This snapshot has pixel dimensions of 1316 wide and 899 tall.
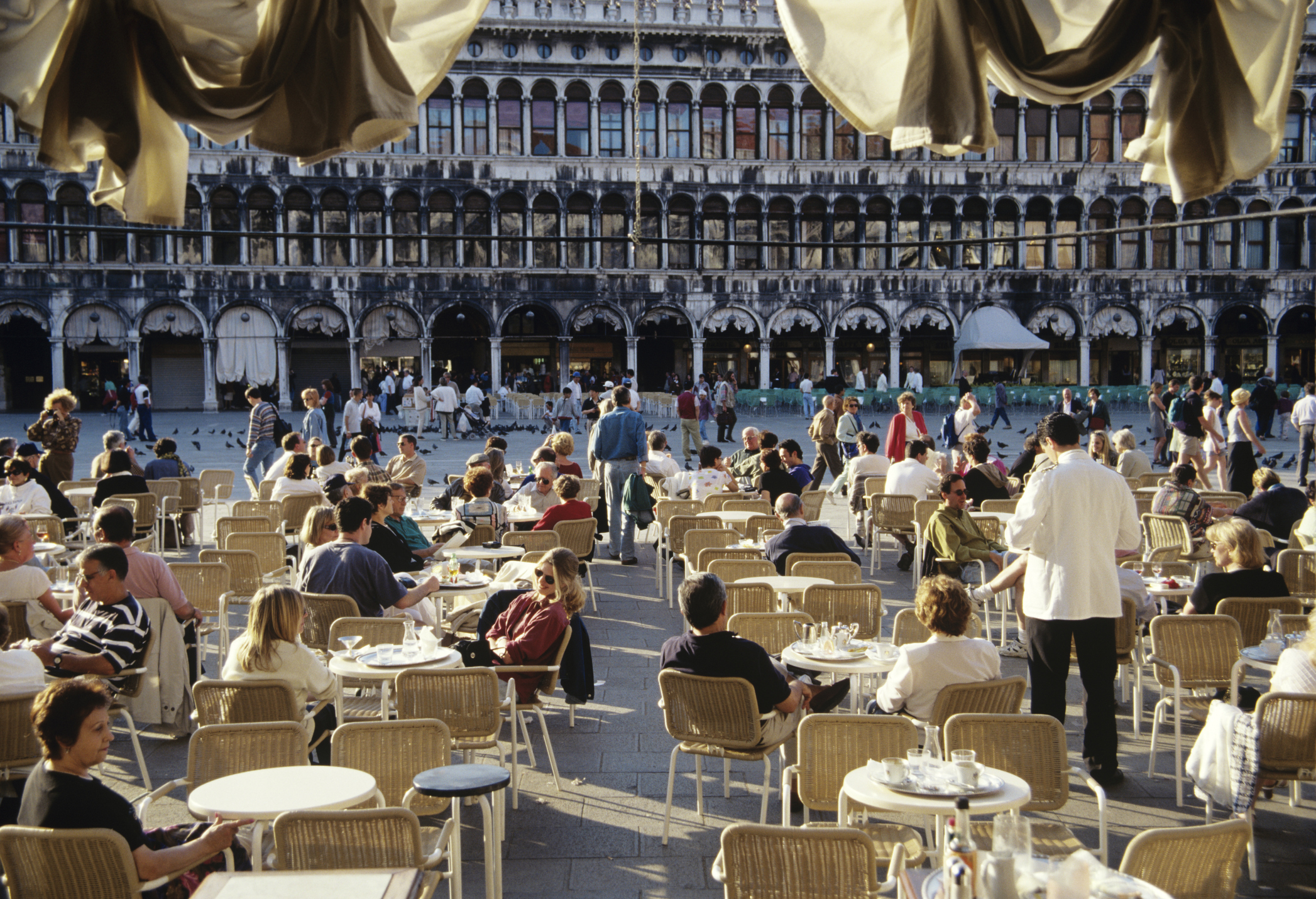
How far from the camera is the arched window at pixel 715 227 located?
39312 millimetres

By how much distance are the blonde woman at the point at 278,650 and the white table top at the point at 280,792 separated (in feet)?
3.35

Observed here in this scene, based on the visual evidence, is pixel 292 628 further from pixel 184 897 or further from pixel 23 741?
pixel 184 897

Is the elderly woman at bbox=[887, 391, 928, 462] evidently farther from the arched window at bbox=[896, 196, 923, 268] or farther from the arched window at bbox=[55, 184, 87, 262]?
the arched window at bbox=[55, 184, 87, 262]

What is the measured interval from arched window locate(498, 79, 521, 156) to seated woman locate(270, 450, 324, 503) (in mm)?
29174

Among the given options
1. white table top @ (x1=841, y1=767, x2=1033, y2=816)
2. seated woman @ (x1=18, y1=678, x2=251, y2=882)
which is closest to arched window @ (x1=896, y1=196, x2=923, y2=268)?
white table top @ (x1=841, y1=767, x2=1033, y2=816)

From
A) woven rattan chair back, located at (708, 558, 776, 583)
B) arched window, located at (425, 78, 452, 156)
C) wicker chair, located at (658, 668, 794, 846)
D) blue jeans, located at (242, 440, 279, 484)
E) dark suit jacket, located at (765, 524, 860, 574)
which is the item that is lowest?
wicker chair, located at (658, 668, 794, 846)

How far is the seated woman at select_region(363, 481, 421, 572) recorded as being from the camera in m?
7.79

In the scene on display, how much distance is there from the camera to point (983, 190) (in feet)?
131

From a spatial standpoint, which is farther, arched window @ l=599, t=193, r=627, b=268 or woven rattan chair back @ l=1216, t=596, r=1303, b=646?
arched window @ l=599, t=193, r=627, b=268

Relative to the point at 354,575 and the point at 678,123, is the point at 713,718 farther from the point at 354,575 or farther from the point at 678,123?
the point at 678,123

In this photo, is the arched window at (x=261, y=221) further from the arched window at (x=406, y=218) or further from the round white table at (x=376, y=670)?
the round white table at (x=376, y=670)

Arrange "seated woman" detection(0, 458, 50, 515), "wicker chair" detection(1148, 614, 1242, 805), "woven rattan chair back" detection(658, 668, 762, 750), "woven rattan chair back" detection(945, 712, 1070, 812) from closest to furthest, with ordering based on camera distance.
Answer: "woven rattan chair back" detection(945, 712, 1070, 812)
"woven rattan chair back" detection(658, 668, 762, 750)
"wicker chair" detection(1148, 614, 1242, 805)
"seated woman" detection(0, 458, 50, 515)

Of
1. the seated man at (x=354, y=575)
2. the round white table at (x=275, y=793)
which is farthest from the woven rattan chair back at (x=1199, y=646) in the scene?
the seated man at (x=354, y=575)

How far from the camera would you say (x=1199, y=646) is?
19.3ft
